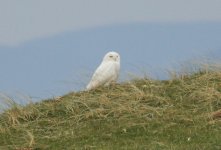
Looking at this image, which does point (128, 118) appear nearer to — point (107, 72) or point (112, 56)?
point (107, 72)

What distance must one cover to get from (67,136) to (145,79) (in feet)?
14.9

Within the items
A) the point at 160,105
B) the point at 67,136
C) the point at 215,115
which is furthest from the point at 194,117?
the point at 67,136

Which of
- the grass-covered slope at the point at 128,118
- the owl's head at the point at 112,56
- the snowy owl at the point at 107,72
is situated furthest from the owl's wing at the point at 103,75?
the grass-covered slope at the point at 128,118

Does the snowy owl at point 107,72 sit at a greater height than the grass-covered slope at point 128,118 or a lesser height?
greater

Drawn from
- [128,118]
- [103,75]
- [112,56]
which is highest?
[112,56]

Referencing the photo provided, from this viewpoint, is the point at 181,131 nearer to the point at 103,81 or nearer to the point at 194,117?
the point at 194,117

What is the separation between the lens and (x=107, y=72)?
702 inches

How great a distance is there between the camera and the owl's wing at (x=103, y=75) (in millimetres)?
17714

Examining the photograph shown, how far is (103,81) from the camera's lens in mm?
17812

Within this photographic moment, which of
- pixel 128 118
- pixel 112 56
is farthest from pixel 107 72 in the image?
pixel 128 118

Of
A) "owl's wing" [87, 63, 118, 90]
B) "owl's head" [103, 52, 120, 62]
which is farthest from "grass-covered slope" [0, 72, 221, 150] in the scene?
"owl's head" [103, 52, 120, 62]

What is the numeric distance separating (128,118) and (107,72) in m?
3.97

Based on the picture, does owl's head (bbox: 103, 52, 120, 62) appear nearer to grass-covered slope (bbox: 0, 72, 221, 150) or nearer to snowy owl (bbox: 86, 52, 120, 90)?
snowy owl (bbox: 86, 52, 120, 90)

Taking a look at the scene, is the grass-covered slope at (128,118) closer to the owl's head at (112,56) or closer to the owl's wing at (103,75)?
the owl's wing at (103,75)
